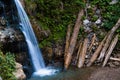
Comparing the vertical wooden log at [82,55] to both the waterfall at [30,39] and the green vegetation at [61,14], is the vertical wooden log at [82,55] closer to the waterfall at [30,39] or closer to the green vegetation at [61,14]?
the green vegetation at [61,14]

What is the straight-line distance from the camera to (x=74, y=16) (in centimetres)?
1678

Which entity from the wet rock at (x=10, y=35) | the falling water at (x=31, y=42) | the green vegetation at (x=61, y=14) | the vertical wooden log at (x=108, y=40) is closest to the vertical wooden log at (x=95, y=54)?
the vertical wooden log at (x=108, y=40)

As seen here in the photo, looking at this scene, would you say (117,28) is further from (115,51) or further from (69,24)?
(69,24)

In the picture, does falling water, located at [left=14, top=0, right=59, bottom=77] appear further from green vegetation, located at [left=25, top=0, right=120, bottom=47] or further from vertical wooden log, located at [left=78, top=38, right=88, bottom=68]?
vertical wooden log, located at [left=78, top=38, right=88, bottom=68]

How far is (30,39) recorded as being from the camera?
1562cm

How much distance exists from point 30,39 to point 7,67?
11.1 feet

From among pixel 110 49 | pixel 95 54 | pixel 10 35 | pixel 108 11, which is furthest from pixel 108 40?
pixel 10 35

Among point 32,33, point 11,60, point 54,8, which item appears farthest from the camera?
point 54,8

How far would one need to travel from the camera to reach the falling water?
600 inches

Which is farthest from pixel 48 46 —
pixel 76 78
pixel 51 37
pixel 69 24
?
pixel 76 78

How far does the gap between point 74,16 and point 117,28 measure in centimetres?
227

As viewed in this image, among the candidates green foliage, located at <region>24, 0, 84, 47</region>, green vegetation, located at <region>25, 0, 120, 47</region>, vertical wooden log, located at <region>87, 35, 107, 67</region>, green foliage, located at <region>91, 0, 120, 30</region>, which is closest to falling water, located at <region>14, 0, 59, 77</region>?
green vegetation, located at <region>25, 0, 120, 47</region>

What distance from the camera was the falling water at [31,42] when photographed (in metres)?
15.2

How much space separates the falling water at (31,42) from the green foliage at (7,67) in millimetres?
2283
